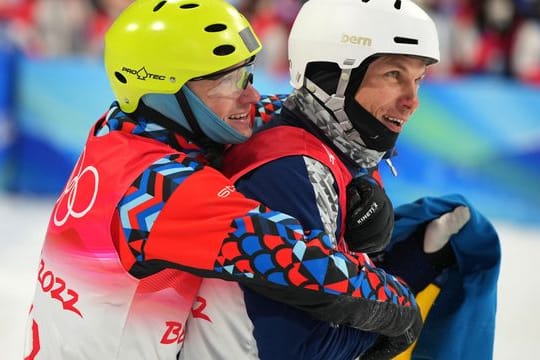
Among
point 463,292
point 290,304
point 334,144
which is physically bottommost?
point 463,292

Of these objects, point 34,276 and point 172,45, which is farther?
point 34,276

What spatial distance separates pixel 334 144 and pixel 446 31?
6292 millimetres

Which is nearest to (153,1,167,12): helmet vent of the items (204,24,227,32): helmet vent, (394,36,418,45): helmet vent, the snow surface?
(204,24,227,32): helmet vent

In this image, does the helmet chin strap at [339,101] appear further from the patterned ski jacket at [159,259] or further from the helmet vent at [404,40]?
the patterned ski jacket at [159,259]

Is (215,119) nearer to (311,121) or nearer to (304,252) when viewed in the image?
(311,121)

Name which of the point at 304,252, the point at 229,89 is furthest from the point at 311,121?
the point at 304,252

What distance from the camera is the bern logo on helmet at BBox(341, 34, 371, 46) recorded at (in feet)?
9.52

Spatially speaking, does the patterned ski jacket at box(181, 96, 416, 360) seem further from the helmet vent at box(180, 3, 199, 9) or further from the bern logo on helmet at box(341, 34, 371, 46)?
the helmet vent at box(180, 3, 199, 9)

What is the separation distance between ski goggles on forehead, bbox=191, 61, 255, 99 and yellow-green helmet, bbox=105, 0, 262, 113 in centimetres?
4

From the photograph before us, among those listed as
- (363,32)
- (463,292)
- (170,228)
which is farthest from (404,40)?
(463,292)

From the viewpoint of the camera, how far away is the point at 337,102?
3000mm

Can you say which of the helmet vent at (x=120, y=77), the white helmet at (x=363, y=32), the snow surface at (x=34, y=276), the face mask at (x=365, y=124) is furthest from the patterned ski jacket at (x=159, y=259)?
the snow surface at (x=34, y=276)

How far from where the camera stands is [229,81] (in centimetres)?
293

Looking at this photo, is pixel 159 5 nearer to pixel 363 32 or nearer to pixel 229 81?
pixel 229 81
